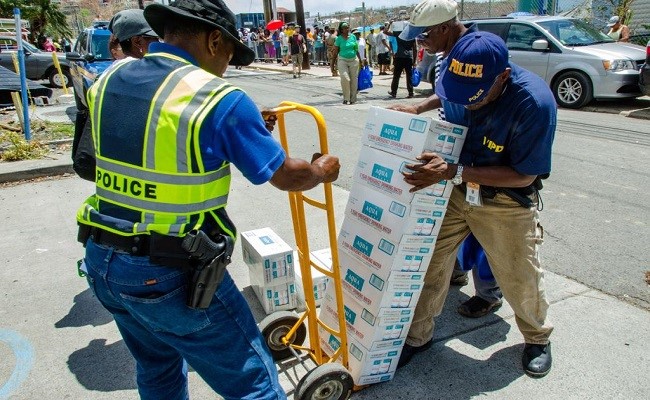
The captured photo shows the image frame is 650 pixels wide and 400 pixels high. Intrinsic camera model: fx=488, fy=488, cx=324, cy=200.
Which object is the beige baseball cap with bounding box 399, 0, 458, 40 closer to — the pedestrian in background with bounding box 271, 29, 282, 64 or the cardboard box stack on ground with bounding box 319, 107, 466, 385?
the cardboard box stack on ground with bounding box 319, 107, 466, 385

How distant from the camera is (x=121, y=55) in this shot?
3.71 meters

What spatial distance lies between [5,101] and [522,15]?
12596 mm

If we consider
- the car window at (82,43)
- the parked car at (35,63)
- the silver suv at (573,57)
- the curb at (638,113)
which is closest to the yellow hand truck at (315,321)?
the silver suv at (573,57)

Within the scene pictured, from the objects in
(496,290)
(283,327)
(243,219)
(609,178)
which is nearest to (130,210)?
(283,327)

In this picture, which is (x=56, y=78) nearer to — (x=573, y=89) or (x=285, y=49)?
(x=285, y=49)

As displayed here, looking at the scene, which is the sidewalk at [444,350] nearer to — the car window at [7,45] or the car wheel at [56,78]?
the car wheel at [56,78]

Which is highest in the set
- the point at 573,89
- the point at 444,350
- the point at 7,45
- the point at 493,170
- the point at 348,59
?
the point at 7,45

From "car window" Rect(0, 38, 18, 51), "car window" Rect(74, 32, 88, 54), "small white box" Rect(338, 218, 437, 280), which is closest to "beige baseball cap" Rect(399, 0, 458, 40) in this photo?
"small white box" Rect(338, 218, 437, 280)

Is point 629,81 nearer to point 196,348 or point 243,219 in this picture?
point 243,219

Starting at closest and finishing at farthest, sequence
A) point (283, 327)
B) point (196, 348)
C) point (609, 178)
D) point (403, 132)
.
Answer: point (196, 348) → point (403, 132) → point (283, 327) → point (609, 178)

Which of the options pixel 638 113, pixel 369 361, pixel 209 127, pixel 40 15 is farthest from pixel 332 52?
pixel 40 15

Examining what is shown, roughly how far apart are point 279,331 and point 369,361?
59 cm

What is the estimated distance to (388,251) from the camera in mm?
2361

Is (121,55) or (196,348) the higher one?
(121,55)
